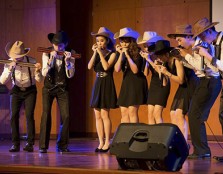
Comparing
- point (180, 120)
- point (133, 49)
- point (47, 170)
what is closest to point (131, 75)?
point (133, 49)

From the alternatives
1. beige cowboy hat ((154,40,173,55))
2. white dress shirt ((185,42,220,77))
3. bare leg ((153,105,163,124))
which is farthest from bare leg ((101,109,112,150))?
white dress shirt ((185,42,220,77))

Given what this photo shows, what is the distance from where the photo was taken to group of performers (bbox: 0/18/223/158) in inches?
259

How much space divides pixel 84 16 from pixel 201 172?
629 cm

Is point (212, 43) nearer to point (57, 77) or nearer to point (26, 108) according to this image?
point (57, 77)

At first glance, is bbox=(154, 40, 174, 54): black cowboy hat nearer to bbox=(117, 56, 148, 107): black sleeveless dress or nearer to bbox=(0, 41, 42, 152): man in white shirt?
bbox=(117, 56, 148, 107): black sleeveless dress

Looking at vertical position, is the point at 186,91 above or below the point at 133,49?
below

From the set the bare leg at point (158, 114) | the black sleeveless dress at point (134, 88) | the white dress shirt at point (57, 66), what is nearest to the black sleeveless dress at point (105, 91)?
the black sleeveless dress at point (134, 88)

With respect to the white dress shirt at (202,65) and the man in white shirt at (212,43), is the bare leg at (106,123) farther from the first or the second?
the man in white shirt at (212,43)

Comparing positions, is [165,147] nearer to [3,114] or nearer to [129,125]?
[129,125]

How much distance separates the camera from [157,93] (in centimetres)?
722

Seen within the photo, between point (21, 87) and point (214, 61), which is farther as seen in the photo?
point (21, 87)

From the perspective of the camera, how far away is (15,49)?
8.11 meters

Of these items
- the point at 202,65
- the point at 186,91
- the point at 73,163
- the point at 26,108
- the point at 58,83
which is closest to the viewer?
the point at 73,163

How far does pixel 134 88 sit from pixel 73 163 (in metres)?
1.69
